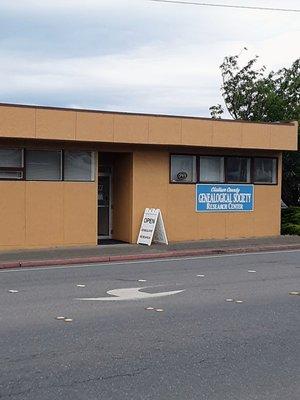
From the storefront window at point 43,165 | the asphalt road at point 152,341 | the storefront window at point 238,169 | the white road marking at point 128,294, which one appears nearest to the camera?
the asphalt road at point 152,341

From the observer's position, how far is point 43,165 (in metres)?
18.7

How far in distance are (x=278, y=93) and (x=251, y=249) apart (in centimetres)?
1287

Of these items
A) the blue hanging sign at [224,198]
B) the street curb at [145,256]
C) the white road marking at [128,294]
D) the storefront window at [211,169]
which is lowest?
the street curb at [145,256]

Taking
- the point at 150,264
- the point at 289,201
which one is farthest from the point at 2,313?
the point at 289,201

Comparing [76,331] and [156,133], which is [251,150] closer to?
[156,133]

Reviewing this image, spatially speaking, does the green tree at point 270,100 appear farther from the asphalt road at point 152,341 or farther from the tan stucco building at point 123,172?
the asphalt road at point 152,341

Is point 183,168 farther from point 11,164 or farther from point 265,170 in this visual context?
point 11,164

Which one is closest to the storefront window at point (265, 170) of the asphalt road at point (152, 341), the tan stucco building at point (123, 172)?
the tan stucco building at point (123, 172)

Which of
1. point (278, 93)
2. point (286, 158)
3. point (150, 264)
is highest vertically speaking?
point (278, 93)

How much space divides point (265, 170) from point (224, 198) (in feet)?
6.82

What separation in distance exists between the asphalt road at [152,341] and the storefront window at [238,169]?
9480 mm

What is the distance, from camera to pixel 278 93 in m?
29.6

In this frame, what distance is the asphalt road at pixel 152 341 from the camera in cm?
572

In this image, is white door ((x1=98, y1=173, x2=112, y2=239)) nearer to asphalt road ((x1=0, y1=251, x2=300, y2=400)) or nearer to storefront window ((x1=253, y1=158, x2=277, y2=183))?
storefront window ((x1=253, y1=158, x2=277, y2=183))
